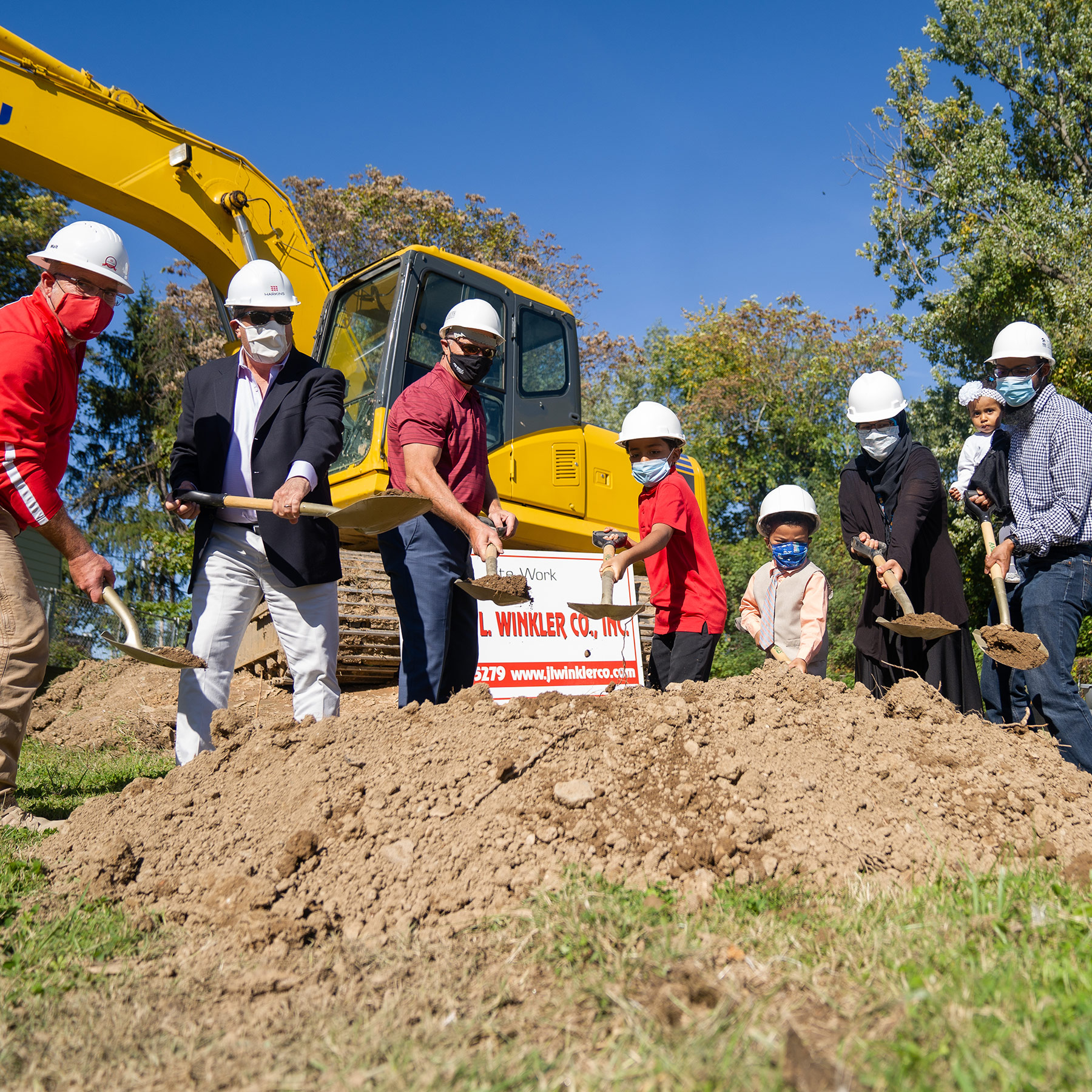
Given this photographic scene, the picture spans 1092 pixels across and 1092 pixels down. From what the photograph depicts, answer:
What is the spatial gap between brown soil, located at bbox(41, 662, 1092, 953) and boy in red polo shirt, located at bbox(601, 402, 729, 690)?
3.55ft

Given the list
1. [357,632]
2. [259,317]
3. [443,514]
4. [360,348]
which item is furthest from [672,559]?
Answer: [360,348]

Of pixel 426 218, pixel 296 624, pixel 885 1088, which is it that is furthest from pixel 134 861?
pixel 426 218

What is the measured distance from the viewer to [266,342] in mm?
4105

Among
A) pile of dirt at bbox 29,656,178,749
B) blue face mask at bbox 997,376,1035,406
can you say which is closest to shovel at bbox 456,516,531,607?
blue face mask at bbox 997,376,1035,406

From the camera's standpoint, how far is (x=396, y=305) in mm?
7258

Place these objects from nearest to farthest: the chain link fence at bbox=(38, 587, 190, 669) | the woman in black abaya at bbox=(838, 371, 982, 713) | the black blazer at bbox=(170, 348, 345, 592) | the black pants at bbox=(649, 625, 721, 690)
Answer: the black blazer at bbox=(170, 348, 345, 592) → the woman in black abaya at bbox=(838, 371, 982, 713) → the black pants at bbox=(649, 625, 721, 690) → the chain link fence at bbox=(38, 587, 190, 669)

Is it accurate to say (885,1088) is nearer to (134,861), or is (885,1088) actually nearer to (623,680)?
(134,861)

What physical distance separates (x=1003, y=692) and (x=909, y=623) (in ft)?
2.56

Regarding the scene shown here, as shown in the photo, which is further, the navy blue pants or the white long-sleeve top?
the white long-sleeve top

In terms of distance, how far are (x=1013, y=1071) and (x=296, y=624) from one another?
10.6ft

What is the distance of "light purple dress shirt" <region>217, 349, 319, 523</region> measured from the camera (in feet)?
12.9

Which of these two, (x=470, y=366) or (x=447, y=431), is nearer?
(x=447, y=431)

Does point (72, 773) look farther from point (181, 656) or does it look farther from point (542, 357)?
point (542, 357)

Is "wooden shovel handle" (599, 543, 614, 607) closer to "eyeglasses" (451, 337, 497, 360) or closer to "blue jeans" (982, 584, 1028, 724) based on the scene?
"eyeglasses" (451, 337, 497, 360)
